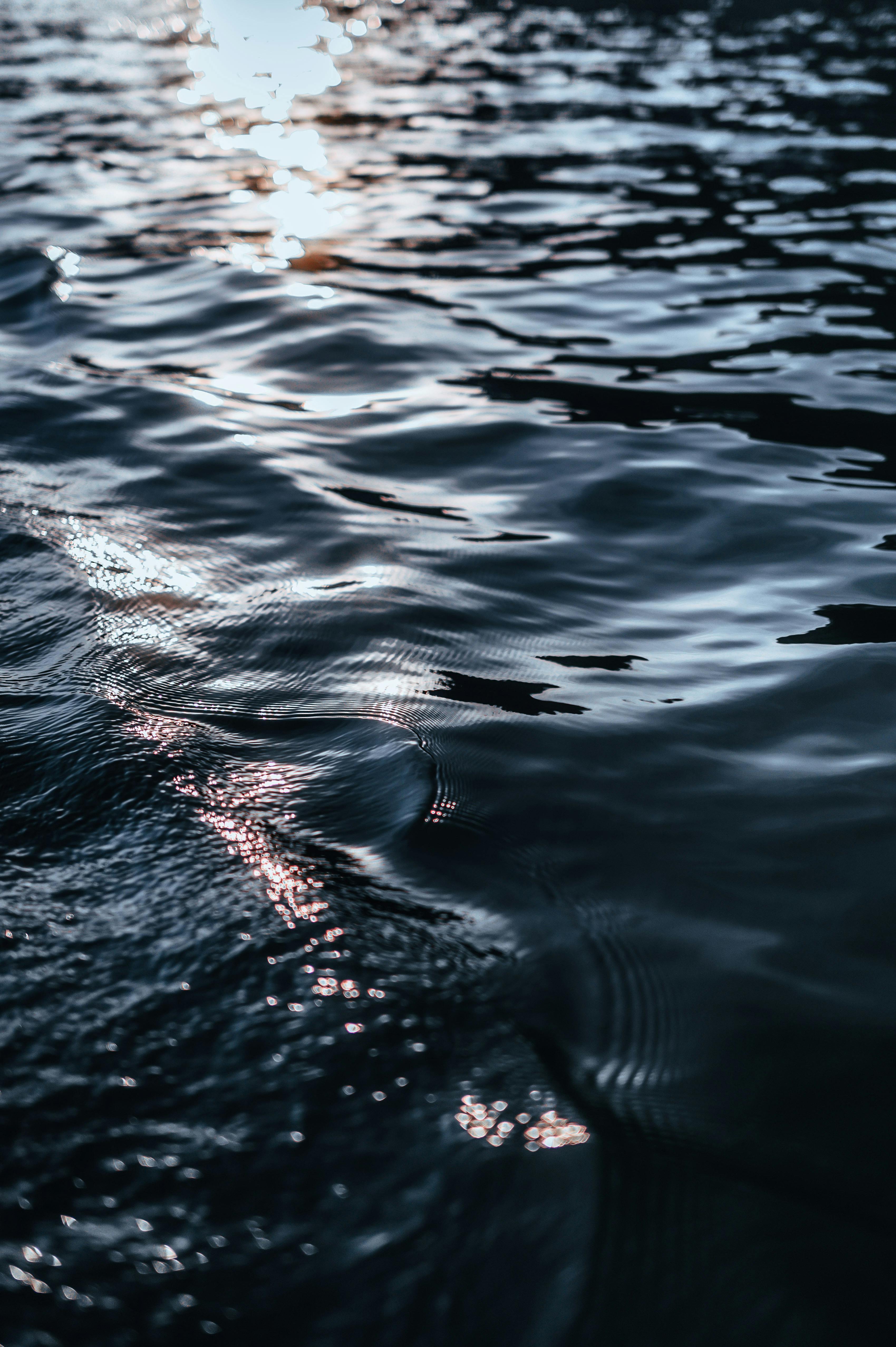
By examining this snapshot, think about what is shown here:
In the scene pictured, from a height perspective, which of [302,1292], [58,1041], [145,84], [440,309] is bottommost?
[302,1292]

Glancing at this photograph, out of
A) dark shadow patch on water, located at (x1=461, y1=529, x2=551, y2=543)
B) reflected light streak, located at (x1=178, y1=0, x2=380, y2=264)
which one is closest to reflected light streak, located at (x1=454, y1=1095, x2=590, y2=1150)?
dark shadow patch on water, located at (x1=461, y1=529, x2=551, y2=543)

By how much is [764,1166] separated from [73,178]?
10349 mm

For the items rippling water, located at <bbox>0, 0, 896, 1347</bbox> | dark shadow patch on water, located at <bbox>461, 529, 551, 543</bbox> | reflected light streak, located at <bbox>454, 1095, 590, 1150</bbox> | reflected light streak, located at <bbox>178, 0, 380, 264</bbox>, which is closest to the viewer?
rippling water, located at <bbox>0, 0, 896, 1347</bbox>

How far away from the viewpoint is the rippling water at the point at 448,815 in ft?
4.59

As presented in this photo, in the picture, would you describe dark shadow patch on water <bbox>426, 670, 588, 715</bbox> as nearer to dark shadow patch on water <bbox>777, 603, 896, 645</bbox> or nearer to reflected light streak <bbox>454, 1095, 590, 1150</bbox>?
dark shadow patch on water <bbox>777, 603, 896, 645</bbox>

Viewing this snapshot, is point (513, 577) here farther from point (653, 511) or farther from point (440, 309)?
point (440, 309)

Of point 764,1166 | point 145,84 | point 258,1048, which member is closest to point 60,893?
point 258,1048

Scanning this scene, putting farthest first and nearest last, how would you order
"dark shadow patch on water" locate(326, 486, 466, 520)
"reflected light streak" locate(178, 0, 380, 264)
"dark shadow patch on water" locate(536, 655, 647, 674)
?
"reflected light streak" locate(178, 0, 380, 264) < "dark shadow patch on water" locate(326, 486, 466, 520) < "dark shadow patch on water" locate(536, 655, 647, 674)

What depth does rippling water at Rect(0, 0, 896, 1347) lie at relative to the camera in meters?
1.40

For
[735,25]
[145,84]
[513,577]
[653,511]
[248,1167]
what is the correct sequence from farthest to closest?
[735,25] → [145,84] → [653,511] → [513,577] → [248,1167]

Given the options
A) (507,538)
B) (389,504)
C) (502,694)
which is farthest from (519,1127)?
(389,504)

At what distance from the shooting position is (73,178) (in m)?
9.30

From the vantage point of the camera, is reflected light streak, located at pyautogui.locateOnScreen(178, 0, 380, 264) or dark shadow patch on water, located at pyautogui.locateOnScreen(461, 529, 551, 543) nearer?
dark shadow patch on water, located at pyautogui.locateOnScreen(461, 529, 551, 543)

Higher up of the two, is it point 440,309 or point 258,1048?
point 440,309
